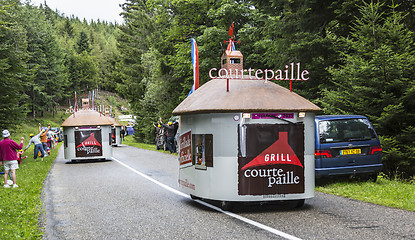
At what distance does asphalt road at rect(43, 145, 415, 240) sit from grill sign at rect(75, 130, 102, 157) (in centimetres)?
1117

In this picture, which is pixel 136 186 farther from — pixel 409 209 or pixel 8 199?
pixel 409 209

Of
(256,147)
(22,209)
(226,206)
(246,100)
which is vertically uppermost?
(246,100)

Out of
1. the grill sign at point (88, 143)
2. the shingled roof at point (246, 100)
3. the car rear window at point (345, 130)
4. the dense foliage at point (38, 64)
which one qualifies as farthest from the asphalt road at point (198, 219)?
the grill sign at point (88, 143)

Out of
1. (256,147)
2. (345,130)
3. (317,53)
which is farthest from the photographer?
(317,53)

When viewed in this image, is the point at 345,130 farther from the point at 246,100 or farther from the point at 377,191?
the point at 246,100

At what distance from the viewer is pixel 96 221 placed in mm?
7898

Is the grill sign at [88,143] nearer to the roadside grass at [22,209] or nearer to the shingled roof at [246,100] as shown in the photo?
the roadside grass at [22,209]

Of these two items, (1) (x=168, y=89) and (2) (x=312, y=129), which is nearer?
(2) (x=312, y=129)

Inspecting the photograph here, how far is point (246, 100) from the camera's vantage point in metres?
8.58

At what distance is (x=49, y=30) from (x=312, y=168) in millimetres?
82649

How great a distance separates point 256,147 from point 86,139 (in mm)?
15820

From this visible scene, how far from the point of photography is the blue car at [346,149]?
10.9m

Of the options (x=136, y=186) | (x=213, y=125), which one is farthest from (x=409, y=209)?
(x=136, y=186)

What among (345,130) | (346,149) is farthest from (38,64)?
(346,149)
